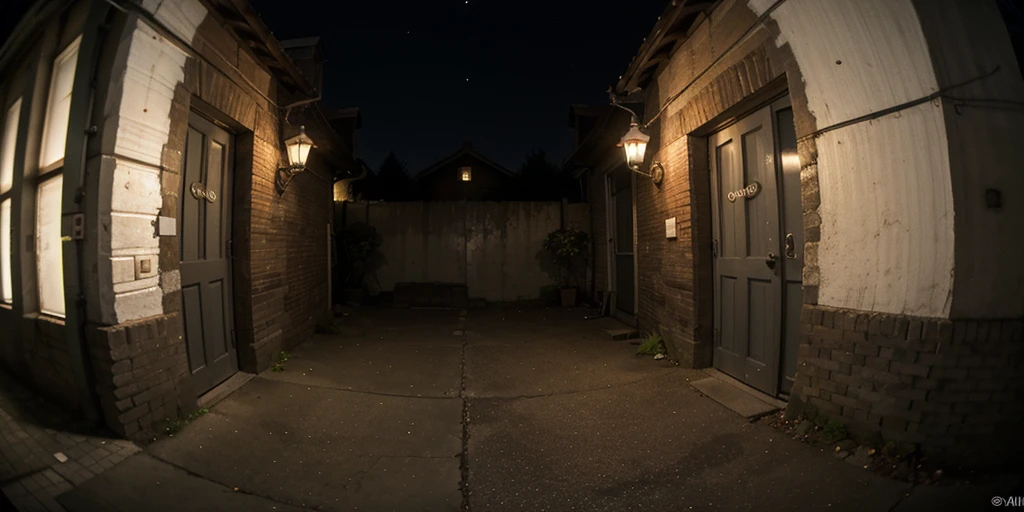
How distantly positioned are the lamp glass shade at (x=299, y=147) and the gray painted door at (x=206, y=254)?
0.76 metres

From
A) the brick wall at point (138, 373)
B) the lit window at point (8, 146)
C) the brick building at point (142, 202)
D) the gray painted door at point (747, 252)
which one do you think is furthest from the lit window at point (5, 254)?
the gray painted door at point (747, 252)

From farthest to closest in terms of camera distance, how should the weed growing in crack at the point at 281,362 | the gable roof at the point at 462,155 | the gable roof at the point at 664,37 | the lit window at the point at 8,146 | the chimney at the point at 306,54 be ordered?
the gable roof at the point at 462,155 < the chimney at the point at 306,54 < the weed growing in crack at the point at 281,362 < the lit window at the point at 8,146 < the gable roof at the point at 664,37

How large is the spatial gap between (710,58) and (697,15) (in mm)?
587

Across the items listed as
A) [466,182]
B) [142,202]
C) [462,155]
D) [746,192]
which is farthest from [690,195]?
[466,182]

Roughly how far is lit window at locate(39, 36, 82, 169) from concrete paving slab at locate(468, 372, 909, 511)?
464 cm

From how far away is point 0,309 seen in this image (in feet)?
14.0

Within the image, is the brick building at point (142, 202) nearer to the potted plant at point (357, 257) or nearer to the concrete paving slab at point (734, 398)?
the potted plant at point (357, 257)

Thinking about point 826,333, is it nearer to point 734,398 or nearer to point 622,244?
point 734,398

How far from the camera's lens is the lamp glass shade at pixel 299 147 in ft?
16.8

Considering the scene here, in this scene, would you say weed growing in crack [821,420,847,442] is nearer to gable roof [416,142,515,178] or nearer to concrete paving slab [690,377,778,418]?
concrete paving slab [690,377,778,418]

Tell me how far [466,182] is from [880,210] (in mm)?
19666

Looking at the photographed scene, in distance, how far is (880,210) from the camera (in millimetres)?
2660

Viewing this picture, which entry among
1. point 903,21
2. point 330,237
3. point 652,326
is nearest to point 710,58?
point 903,21

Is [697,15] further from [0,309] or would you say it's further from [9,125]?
[0,309]
